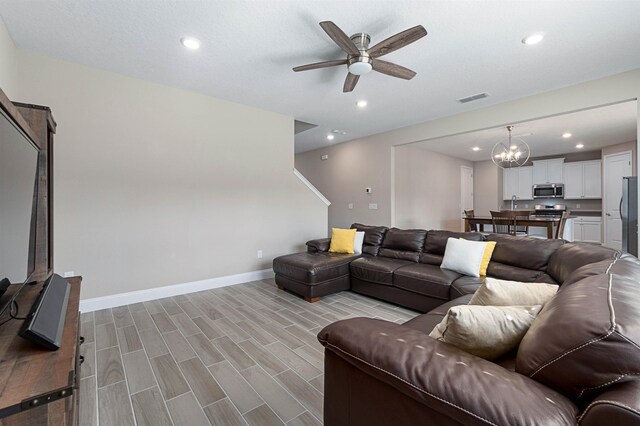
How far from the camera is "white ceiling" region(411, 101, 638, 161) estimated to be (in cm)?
456

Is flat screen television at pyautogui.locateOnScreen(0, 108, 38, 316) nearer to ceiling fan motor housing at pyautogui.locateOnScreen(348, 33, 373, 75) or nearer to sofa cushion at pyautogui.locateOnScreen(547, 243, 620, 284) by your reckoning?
ceiling fan motor housing at pyautogui.locateOnScreen(348, 33, 373, 75)

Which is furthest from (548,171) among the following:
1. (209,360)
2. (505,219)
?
(209,360)

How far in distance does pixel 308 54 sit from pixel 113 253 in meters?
3.14

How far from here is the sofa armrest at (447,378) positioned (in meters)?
0.73

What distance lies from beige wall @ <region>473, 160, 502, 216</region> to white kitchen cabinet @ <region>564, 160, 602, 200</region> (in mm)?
1559

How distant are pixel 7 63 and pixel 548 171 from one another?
10486mm

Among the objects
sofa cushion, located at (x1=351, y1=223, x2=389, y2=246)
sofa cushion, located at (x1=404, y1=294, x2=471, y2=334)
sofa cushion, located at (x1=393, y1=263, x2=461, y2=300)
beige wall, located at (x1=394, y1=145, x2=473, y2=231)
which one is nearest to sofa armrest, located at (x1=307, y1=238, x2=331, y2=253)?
sofa cushion, located at (x1=351, y1=223, x2=389, y2=246)

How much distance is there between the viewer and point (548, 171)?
777cm

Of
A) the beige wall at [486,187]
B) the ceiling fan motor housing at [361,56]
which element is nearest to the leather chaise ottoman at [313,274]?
the ceiling fan motor housing at [361,56]

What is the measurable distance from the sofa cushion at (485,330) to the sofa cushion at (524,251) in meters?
2.08

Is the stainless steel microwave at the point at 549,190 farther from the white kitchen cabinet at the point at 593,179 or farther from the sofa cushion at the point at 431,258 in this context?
the sofa cushion at the point at 431,258

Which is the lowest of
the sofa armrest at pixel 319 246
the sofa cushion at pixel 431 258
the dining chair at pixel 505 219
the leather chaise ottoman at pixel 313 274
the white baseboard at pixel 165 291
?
the white baseboard at pixel 165 291

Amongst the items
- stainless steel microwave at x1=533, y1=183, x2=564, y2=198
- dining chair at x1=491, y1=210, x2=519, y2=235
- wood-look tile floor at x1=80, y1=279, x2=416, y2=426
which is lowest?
wood-look tile floor at x1=80, y1=279, x2=416, y2=426

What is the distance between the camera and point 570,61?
3.03m
